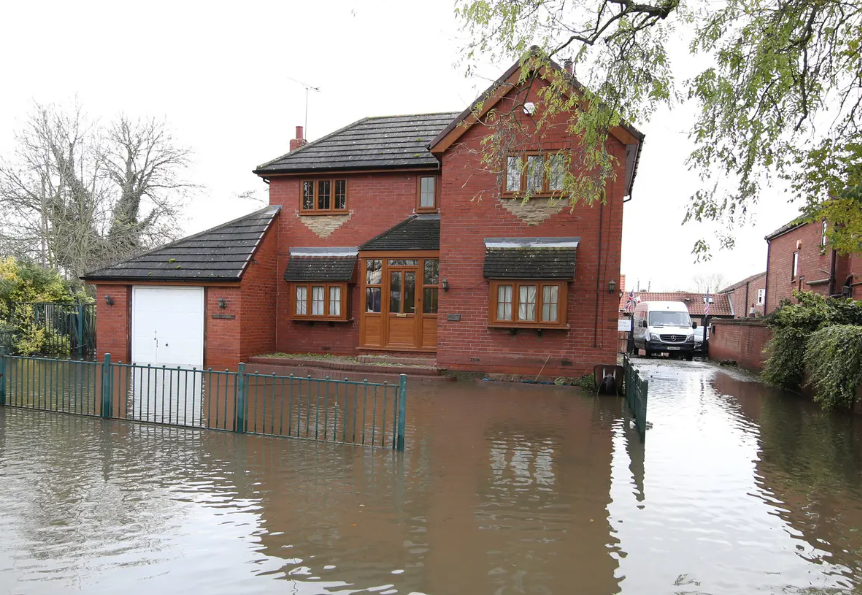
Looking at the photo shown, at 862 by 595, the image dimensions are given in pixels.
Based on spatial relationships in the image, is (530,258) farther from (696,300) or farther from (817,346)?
(696,300)

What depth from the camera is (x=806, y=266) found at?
76.9 ft

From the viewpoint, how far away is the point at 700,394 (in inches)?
545

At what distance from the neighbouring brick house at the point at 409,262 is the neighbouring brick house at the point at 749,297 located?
21067mm

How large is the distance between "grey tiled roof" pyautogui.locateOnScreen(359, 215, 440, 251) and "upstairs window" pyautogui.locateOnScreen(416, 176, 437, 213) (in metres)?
0.29

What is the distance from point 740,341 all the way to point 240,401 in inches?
788

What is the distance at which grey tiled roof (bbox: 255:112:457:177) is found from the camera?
17.2 meters

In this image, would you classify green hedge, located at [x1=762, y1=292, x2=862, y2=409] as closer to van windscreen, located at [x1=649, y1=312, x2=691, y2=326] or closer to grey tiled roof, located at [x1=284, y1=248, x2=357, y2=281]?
van windscreen, located at [x1=649, y1=312, x2=691, y2=326]

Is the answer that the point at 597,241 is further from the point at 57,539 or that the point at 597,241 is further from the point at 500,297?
the point at 57,539

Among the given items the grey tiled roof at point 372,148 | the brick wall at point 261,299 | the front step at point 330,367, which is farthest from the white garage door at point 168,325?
the grey tiled roof at point 372,148

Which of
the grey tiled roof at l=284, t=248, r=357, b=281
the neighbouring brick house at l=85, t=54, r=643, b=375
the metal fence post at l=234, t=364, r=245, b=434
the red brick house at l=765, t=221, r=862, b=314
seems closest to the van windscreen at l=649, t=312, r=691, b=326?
the red brick house at l=765, t=221, r=862, b=314

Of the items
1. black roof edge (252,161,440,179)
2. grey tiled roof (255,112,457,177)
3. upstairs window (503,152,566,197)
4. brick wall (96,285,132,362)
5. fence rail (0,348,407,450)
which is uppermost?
grey tiled roof (255,112,457,177)

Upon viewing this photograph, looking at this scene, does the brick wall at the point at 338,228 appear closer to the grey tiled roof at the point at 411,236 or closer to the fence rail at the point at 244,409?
the grey tiled roof at the point at 411,236

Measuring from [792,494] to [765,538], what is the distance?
5.13ft

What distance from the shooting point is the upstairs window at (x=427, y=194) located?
17.1 m
